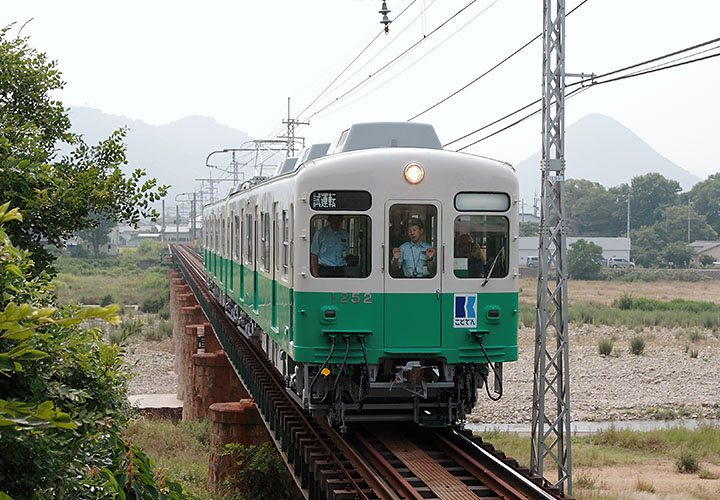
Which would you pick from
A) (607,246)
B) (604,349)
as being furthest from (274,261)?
(607,246)

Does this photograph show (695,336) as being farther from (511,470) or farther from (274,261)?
(511,470)

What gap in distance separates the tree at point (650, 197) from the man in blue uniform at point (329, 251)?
8864 centimetres

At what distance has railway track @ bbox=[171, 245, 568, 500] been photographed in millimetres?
7426

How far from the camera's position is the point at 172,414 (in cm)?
2800

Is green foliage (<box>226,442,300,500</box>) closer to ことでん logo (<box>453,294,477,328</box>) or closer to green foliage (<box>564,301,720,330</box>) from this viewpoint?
ことでん logo (<box>453,294,477,328</box>)

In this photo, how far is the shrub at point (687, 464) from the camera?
54.2 ft

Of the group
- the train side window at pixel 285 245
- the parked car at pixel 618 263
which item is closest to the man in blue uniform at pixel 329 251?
the train side window at pixel 285 245

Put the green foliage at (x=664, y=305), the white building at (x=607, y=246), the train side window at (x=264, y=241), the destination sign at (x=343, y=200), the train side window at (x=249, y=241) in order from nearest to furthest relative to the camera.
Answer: the destination sign at (x=343, y=200)
the train side window at (x=264, y=241)
the train side window at (x=249, y=241)
the green foliage at (x=664, y=305)
the white building at (x=607, y=246)

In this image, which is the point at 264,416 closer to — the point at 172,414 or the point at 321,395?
the point at 321,395

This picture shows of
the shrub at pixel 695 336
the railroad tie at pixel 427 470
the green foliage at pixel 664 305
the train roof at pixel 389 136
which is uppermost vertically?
the train roof at pixel 389 136

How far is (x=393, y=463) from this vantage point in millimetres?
8398

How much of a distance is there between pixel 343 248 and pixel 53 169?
2.87m

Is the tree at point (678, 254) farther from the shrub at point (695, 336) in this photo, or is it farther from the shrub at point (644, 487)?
the shrub at point (644, 487)

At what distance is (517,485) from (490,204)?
288 centimetres
